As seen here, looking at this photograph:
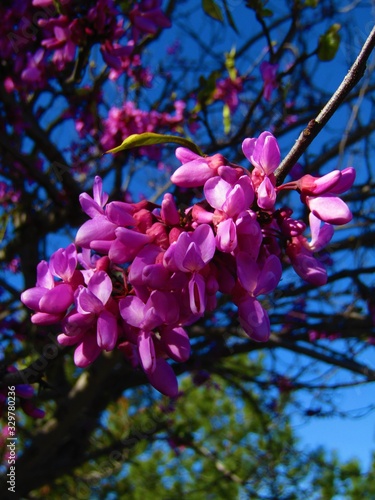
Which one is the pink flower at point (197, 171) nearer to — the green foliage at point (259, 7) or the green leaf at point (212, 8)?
the green leaf at point (212, 8)

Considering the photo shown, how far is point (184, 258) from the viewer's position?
75 cm

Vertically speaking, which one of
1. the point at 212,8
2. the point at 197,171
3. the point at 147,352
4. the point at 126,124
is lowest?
the point at 147,352

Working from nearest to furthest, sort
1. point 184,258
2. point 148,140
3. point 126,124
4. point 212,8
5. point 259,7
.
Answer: point 184,258, point 148,140, point 212,8, point 259,7, point 126,124

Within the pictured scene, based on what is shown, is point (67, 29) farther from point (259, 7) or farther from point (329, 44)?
point (329, 44)

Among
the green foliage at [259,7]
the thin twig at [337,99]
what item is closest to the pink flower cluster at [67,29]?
the green foliage at [259,7]

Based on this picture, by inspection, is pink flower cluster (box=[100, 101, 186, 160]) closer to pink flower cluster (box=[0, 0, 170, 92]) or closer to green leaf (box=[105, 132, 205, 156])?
pink flower cluster (box=[0, 0, 170, 92])

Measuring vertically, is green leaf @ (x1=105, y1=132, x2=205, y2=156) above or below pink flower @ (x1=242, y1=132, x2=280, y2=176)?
above

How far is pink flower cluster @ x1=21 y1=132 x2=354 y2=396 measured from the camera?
78 cm

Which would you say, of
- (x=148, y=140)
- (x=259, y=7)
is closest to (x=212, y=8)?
(x=259, y=7)

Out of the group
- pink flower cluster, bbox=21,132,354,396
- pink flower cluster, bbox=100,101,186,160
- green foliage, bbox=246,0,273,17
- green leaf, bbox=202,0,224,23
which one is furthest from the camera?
pink flower cluster, bbox=100,101,186,160

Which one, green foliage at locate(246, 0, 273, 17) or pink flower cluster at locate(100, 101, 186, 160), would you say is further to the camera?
pink flower cluster at locate(100, 101, 186, 160)

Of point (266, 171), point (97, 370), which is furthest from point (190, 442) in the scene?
point (266, 171)

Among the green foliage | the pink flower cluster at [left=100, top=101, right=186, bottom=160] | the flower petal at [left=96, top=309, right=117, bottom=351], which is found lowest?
the flower petal at [left=96, top=309, right=117, bottom=351]

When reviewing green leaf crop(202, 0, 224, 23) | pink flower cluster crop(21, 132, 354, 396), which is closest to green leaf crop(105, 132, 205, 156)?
pink flower cluster crop(21, 132, 354, 396)
